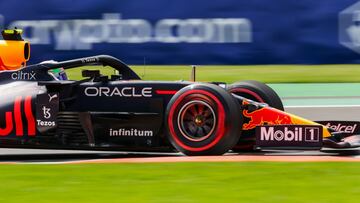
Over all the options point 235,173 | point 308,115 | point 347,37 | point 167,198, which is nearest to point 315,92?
point 347,37

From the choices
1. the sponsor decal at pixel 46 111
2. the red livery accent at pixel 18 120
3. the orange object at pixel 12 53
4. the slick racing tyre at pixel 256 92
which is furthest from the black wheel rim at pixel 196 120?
the orange object at pixel 12 53

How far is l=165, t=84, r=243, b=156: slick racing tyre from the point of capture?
7.02 metres

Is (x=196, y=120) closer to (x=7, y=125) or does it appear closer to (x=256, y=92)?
(x=256, y=92)

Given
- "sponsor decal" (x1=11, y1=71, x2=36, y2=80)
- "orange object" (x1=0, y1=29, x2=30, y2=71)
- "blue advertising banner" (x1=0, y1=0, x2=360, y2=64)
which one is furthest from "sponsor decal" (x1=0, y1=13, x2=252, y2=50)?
"sponsor decal" (x1=11, y1=71, x2=36, y2=80)

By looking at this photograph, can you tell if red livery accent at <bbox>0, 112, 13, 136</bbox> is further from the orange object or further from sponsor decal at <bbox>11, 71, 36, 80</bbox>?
the orange object

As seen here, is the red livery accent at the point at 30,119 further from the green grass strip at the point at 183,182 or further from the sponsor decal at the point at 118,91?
the green grass strip at the point at 183,182

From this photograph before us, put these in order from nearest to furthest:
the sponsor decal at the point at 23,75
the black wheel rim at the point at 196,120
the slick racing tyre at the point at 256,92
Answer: the black wheel rim at the point at 196,120, the sponsor decal at the point at 23,75, the slick racing tyre at the point at 256,92

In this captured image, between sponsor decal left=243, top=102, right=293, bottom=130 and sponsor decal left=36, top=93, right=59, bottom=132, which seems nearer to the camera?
sponsor decal left=243, top=102, right=293, bottom=130

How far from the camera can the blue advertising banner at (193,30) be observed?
15445 millimetres

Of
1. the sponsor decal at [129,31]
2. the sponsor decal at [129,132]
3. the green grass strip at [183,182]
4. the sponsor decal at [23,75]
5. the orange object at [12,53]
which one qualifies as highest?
the sponsor decal at [129,31]

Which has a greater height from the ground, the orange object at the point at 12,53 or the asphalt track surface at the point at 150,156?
the orange object at the point at 12,53

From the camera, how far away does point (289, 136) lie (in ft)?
23.1

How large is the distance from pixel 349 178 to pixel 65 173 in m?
1.99

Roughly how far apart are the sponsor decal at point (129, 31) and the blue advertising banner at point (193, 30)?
0.06ft
